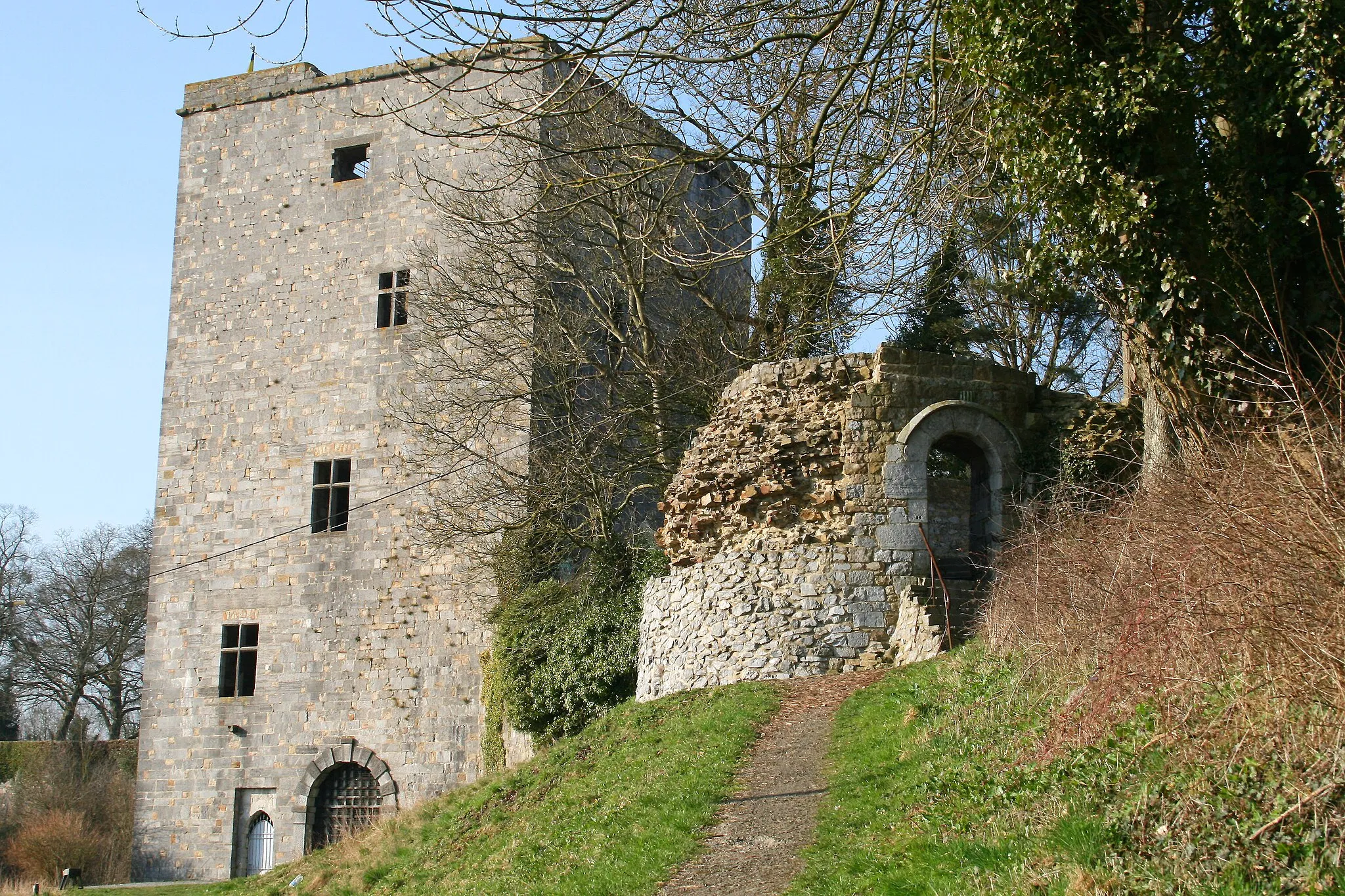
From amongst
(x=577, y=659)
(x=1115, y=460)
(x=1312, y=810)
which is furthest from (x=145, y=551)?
(x=1312, y=810)

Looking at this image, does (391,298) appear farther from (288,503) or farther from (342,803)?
(342,803)

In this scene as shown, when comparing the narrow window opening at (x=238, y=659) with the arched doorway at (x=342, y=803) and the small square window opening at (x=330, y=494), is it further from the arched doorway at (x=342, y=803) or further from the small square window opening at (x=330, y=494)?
the arched doorway at (x=342, y=803)

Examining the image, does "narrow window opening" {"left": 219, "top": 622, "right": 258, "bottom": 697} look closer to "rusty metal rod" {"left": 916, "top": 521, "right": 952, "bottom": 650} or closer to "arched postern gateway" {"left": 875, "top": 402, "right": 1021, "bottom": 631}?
"arched postern gateway" {"left": 875, "top": 402, "right": 1021, "bottom": 631}

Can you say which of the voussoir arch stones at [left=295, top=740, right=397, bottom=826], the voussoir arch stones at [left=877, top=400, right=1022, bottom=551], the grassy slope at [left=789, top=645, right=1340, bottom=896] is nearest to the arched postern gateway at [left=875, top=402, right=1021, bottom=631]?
the voussoir arch stones at [left=877, top=400, right=1022, bottom=551]

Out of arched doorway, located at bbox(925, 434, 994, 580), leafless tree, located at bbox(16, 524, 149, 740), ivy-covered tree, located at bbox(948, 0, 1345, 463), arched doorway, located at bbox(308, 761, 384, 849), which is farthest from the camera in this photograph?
leafless tree, located at bbox(16, 524, 149, 740)

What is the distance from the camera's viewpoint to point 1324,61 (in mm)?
8391

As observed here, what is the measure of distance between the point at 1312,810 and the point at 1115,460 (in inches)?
383

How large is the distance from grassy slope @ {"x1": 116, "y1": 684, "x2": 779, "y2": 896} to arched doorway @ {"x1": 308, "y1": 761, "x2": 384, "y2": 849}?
3496 mm

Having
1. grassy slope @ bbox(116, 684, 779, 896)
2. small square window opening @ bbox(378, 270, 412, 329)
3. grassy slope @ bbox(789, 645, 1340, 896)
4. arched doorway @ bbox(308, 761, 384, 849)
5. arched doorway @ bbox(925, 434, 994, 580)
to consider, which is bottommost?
arched doorway @ bbox(308, 761, 384, 849)

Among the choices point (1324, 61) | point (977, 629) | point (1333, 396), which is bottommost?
point (977, 629)

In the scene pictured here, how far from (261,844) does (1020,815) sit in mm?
18445

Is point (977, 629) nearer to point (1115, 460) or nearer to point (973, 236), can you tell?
point (1115, 460)

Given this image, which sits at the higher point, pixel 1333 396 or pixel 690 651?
pixel 1333 396

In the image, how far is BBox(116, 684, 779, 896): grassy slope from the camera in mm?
8250
